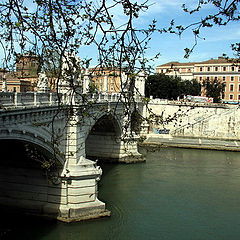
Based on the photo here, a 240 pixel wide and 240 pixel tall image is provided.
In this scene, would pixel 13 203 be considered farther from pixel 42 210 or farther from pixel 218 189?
pixel 218 189

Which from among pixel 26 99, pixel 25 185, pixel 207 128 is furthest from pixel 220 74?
pixel 26 99

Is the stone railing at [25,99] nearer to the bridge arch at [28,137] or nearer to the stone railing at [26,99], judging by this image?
Answer: the stone railing at [26,99]

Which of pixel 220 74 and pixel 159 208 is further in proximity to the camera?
pixel 220 74

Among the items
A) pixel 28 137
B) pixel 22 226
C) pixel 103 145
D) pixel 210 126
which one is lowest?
pixel 22 226

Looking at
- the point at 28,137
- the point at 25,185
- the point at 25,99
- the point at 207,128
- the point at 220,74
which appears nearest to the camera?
the point at 25,99

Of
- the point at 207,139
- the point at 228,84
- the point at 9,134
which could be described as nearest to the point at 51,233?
the point at 9,134

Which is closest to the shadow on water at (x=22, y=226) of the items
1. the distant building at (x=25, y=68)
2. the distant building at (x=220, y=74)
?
the distant building at (x=25, y=68)

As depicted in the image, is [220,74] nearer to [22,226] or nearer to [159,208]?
[159,208]

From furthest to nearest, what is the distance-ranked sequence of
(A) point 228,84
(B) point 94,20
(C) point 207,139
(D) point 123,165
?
(A) point 228,84 < (C) point 207,139 < (D) point 123,165 < (B) point 94,20

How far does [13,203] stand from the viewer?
41.3ft

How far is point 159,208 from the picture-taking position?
42.9 ft

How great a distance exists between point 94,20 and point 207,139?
2701 centimetres

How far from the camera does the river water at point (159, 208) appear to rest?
436 inches

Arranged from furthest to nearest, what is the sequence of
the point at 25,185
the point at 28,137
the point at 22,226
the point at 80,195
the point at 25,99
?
1. the point at 25,185
2. the point at 80,195
3. the point at 22,226
4. the point at 28,137
5. the point at 25,99
